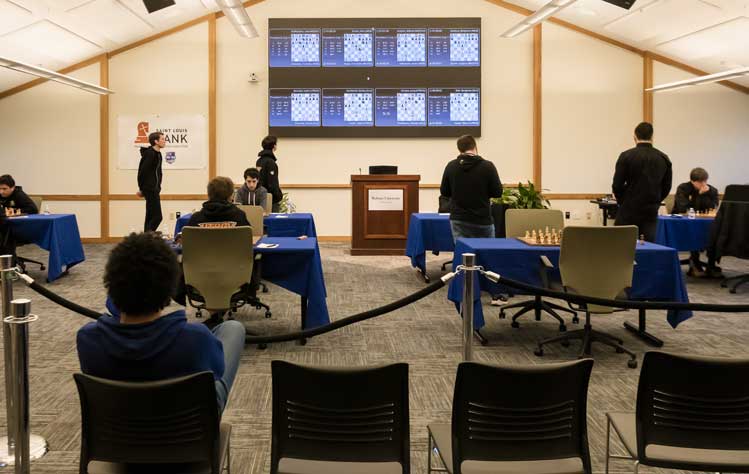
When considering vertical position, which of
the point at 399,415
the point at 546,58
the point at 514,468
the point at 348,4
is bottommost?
the point at 514,468

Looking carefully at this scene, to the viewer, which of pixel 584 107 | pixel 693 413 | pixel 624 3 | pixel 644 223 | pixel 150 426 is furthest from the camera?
pixel 584 107

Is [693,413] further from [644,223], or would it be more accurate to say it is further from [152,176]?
[152,176]

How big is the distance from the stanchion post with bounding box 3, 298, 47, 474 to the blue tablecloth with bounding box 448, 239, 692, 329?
99.5 inches

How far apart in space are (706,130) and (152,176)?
824cm

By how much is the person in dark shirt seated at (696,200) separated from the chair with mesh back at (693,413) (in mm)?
5955

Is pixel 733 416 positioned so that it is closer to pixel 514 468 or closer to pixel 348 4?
pixel 514 468

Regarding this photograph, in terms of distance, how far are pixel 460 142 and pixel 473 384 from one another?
3.85m

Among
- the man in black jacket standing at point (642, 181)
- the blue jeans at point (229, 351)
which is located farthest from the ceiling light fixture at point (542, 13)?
the blue jeans at point (229, 351)

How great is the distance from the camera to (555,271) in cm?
438

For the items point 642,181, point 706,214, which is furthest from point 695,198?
point 642,181

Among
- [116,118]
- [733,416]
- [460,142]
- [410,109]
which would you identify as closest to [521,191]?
[460,142]

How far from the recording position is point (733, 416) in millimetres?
1898

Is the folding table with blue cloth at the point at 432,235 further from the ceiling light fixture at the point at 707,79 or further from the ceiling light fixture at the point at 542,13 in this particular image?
the ceiling light fixture at the point at 707,79

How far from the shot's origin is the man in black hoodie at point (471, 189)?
5.39 m
